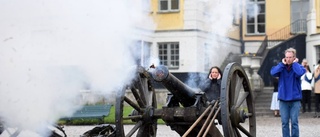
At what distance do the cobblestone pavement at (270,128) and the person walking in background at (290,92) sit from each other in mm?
3106

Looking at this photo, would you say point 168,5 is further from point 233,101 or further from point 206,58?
point 233,101

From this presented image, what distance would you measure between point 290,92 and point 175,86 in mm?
2391

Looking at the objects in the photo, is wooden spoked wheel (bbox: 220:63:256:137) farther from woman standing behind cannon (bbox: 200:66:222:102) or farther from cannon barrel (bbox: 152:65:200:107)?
cannon barrel (bbox: 152:65:200:107)

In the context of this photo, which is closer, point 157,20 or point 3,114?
point 3,114

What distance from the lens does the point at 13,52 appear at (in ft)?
30.6

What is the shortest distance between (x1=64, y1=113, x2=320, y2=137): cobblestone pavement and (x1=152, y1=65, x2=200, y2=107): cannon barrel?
464 centimetres

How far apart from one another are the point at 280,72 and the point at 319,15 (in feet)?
54.2

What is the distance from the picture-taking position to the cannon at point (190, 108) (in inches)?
329

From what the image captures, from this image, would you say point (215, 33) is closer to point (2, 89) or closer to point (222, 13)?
point (222, 13)

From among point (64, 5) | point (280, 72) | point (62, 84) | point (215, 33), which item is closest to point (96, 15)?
point (64, 5)

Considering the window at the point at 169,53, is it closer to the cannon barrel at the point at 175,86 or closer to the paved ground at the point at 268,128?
the paved ground at the point at 268,128

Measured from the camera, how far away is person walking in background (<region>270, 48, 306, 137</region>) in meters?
10.1

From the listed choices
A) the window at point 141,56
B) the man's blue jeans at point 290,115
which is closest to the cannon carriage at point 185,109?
the man's blue jeans at point 290,115

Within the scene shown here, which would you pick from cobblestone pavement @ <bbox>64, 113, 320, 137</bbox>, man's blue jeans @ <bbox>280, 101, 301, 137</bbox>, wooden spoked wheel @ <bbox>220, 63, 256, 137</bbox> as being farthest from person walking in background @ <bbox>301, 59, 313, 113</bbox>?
wooden spoked wheel @ <bbox>220, 63, 256, 137</bbox>
